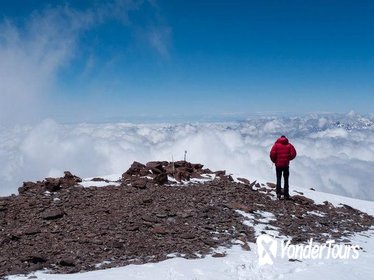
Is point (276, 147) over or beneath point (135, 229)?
over

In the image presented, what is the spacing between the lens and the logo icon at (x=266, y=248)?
422 inches

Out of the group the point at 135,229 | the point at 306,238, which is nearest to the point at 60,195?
the point at 135,229

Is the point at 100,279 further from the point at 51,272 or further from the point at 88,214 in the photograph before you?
the point at 88,214

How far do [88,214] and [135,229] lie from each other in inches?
85.0

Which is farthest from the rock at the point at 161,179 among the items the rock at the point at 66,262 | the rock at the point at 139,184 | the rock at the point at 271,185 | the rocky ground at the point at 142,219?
the rock at the point at 66,262

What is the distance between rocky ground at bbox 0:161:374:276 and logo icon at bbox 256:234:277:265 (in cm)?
40

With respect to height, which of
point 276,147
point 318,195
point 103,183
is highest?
point 276,147

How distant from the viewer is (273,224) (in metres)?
14.7

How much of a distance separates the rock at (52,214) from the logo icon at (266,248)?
21.4 ft

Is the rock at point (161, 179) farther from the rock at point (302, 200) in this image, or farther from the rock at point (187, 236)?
the rock at point (302, 200)

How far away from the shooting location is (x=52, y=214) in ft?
43.1

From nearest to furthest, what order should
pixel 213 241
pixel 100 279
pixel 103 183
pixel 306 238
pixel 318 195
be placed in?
pixel 100 279 → pixel 213 241 → pixel 306 238 → pixel 103 183 → pixel 318 195

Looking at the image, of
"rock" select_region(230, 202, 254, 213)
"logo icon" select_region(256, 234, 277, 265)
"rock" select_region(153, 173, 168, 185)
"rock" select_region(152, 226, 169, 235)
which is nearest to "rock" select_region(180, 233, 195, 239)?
"rock" select_region(152, 226, 169, 235)

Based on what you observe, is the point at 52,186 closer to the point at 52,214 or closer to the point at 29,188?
the point at 29,188
